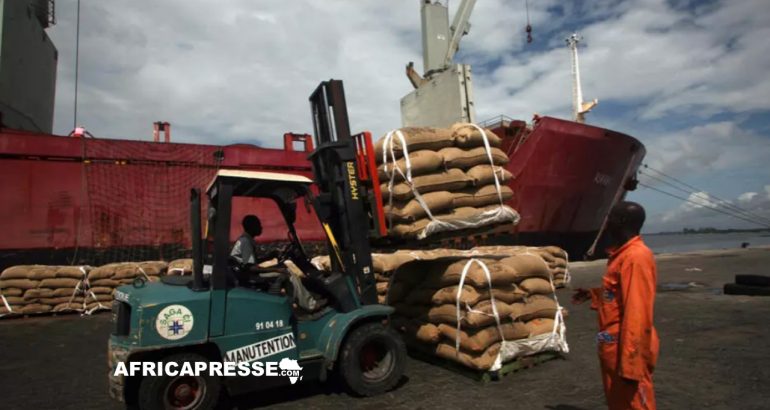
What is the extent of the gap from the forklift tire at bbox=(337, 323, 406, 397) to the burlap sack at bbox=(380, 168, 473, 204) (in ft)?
4.59

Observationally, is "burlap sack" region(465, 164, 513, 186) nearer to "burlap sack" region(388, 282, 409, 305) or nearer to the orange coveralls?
"burlap sack" region(388, 282, 409, 305)

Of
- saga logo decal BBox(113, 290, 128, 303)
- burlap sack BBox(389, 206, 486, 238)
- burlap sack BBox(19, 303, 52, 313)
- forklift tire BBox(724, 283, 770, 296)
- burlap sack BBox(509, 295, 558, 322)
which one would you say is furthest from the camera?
burlap sack BBox(19, 303, 52, 313)

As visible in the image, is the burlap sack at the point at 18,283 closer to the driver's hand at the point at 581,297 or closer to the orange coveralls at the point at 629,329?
the driver's hand at the point at 581,297

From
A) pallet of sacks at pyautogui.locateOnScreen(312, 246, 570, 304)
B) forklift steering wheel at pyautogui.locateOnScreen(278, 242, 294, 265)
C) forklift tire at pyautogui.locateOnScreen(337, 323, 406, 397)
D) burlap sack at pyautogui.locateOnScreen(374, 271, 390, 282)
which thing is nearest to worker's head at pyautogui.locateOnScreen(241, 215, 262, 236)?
forklift steering wheel at pyautogui.locateOnScreen(278, 242, 294, 265)

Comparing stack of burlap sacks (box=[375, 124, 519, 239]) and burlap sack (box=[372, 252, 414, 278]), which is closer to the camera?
stack of burlap sacks (box=[375, 124, 519, 239])

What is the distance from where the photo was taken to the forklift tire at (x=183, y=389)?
11.6 ft

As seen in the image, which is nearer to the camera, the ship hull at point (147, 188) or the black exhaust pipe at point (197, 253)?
the black exhaust pipe at point (197, 253)

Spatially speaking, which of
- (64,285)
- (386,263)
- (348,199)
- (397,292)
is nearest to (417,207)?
(348,199)

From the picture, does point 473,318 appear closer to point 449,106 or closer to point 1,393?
point 1,393

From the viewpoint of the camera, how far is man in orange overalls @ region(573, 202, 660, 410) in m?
2.29

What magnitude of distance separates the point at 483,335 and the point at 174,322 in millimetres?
2923

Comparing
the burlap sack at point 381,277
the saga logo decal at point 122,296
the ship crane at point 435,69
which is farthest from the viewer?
the ship crane at point 435,69

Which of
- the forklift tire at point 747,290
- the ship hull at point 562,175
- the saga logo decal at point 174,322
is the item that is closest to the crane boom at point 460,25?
the ship hull at point 562,175

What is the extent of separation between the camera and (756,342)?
5.52 meters
